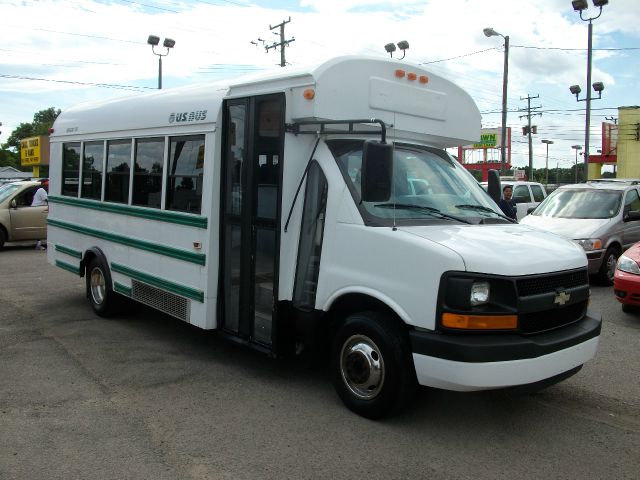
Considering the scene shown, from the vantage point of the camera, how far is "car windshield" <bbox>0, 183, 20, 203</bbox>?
14.9 m

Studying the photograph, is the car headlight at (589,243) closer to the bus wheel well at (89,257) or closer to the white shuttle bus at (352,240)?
the white shuttle bus at (352,240)

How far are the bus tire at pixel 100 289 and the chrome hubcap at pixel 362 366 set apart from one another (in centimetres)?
397

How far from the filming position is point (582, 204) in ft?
37.0

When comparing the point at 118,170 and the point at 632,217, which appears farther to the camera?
the point at 632,217

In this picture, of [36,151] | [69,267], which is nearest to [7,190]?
[69,267]

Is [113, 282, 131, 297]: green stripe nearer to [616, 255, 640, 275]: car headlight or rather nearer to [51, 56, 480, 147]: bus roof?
[51, 56, 480, 147]: bus roof

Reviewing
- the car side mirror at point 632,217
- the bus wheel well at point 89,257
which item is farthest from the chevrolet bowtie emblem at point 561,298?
the car side mirror at point 632,217

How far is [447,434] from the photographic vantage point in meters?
4.26

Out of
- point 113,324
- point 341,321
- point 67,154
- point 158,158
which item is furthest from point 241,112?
point 67,154

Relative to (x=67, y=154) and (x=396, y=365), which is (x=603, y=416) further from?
(x=67, y=154)

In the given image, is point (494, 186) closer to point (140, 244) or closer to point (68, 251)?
point (140, 244)

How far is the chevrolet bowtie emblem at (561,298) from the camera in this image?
416 centimetres

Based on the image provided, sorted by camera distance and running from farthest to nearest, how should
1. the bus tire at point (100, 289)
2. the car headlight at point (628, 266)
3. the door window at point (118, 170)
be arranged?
the car headlight at point (628, 266), the bus tire at point (100, 289), the door window at point (118, 170)

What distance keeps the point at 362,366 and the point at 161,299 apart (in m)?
2.79
